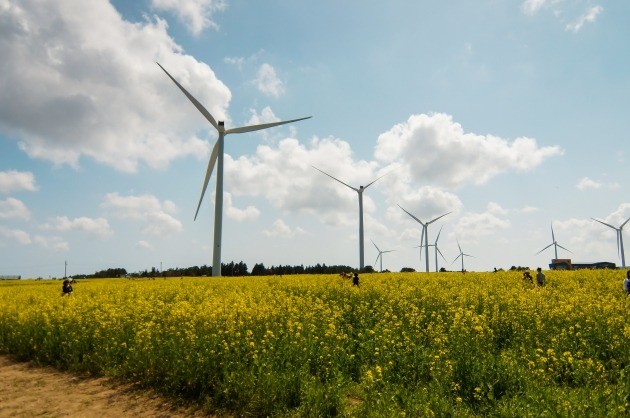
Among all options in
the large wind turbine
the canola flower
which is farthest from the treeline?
the canola flower

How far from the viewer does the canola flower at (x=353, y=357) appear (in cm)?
775

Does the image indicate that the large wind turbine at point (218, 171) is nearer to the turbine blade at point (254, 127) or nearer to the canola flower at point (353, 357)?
the turbine blade at point (254, 127)

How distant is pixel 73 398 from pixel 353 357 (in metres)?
6.42

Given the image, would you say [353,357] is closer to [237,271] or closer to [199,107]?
[199,107]

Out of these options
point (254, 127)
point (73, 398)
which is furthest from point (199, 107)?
point (73, 398)

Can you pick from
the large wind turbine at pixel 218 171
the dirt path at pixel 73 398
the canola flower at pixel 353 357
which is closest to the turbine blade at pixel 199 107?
the large wind turbine at pixel 218 171

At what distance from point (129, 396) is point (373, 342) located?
234 inches

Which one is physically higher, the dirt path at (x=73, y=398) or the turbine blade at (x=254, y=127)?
the turbine blade at (x=254, y=127)

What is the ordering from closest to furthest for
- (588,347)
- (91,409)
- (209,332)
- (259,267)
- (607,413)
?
(607,413) < (91,409) < (588,347) < (209,332) < (259,267)

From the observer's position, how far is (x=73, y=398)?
9969 millimetres

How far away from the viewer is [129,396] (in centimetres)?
973

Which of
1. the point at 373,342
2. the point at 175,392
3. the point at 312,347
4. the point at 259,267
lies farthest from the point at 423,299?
the point at 259,267

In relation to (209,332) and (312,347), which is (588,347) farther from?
(209,332)

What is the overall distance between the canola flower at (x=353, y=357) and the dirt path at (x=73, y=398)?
1.29 ft
